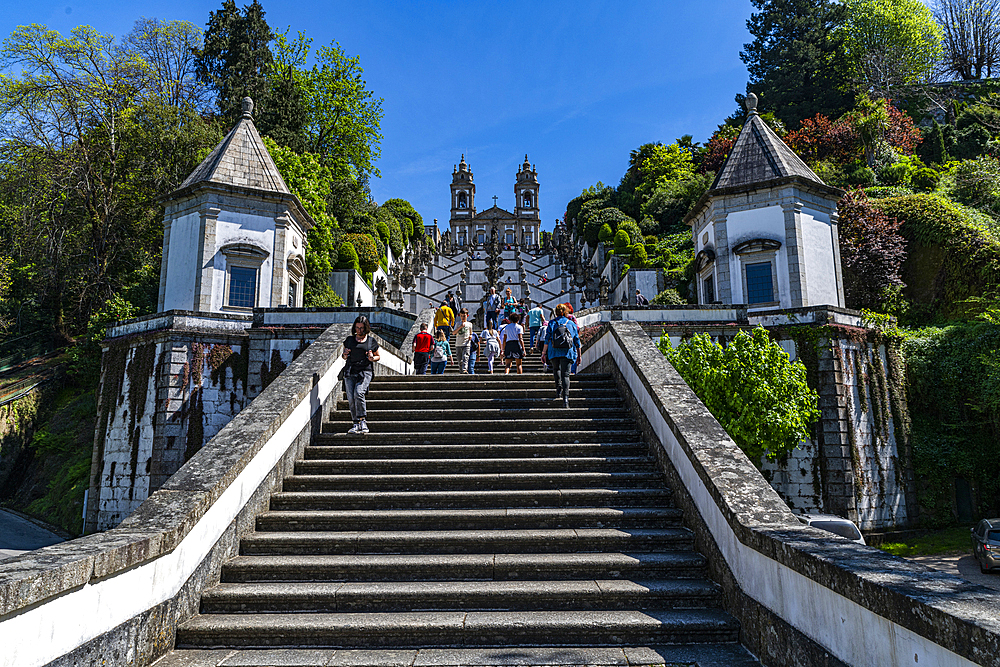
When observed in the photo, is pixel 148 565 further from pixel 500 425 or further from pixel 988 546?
pixel 988 546

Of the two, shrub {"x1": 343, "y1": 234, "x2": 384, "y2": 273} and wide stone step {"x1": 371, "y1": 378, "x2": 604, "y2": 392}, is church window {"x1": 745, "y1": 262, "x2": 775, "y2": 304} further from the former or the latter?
shrub {"x1": 343, "y1": 234, "x2": 384, "y2": 273}

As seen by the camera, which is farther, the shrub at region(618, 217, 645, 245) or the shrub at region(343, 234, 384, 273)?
the shrub at region(618, 217, 645, 245)

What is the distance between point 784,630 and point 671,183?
48.0 metres

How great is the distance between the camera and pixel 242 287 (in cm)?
2023

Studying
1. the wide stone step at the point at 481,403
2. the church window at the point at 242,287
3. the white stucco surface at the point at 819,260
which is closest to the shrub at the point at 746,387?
the wide stone step at the point at 481,403

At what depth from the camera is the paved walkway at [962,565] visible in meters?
12.5

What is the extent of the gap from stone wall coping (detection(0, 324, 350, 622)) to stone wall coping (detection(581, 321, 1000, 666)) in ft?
13.3

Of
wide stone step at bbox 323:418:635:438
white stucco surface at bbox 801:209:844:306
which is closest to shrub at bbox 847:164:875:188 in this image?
white stucco surface at bbox 801:209:844:306

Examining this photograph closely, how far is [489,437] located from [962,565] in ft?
43.7

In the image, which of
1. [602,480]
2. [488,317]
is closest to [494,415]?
[602,480]

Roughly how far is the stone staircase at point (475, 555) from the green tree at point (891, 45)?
52626 millimetres

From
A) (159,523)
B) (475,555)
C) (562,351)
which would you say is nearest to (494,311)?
(562,351)

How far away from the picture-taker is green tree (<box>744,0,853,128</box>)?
47.5 m

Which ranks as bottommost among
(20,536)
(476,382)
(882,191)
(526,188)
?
(20,536)
